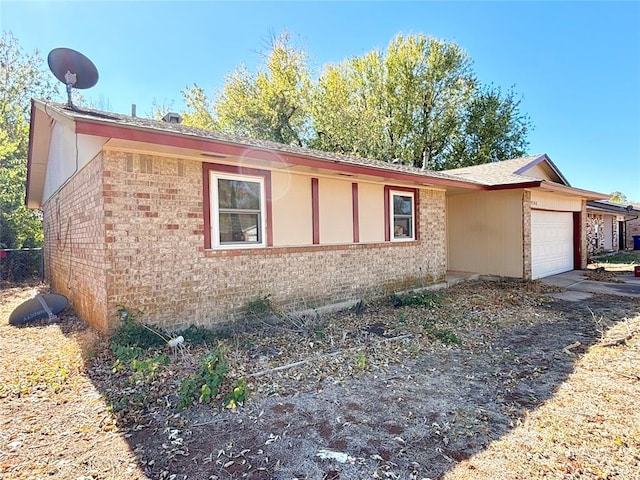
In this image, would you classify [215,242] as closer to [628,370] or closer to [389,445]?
[389,445]

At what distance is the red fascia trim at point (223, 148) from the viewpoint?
415 centimetres

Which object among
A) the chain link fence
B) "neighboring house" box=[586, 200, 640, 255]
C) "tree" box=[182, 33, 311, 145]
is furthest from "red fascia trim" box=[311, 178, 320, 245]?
"neighboring house" box=[586, 200, 640, 255]

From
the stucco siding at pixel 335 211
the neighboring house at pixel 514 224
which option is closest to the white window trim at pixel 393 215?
the stucco siding at pixel 335 211

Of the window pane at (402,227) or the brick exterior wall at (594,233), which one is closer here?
the window pane at (402,227)

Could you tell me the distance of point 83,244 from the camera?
20.5ft

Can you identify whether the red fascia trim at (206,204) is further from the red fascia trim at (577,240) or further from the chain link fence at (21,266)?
the red fascia trim at (577,240)

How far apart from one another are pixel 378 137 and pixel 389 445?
22903 mm

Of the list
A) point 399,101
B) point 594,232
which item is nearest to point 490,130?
point 399,101

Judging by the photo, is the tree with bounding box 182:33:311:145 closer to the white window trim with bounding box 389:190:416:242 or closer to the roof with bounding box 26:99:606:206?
the roof with bounding box 26:99:606:206

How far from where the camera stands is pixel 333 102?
75.1 ft

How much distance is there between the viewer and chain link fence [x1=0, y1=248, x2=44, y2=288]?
44.4 ft

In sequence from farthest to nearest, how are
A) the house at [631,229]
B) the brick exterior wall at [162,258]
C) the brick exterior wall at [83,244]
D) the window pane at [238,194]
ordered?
the house at [631,229], the window pane at [238,194], the brick exterior wall at [83,244], the brick exterior wall at [162,258]

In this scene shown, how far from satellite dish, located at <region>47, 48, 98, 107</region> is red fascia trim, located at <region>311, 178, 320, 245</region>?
4.37 meters

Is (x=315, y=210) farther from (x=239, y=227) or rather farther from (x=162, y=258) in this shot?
(x=162, y=258)
